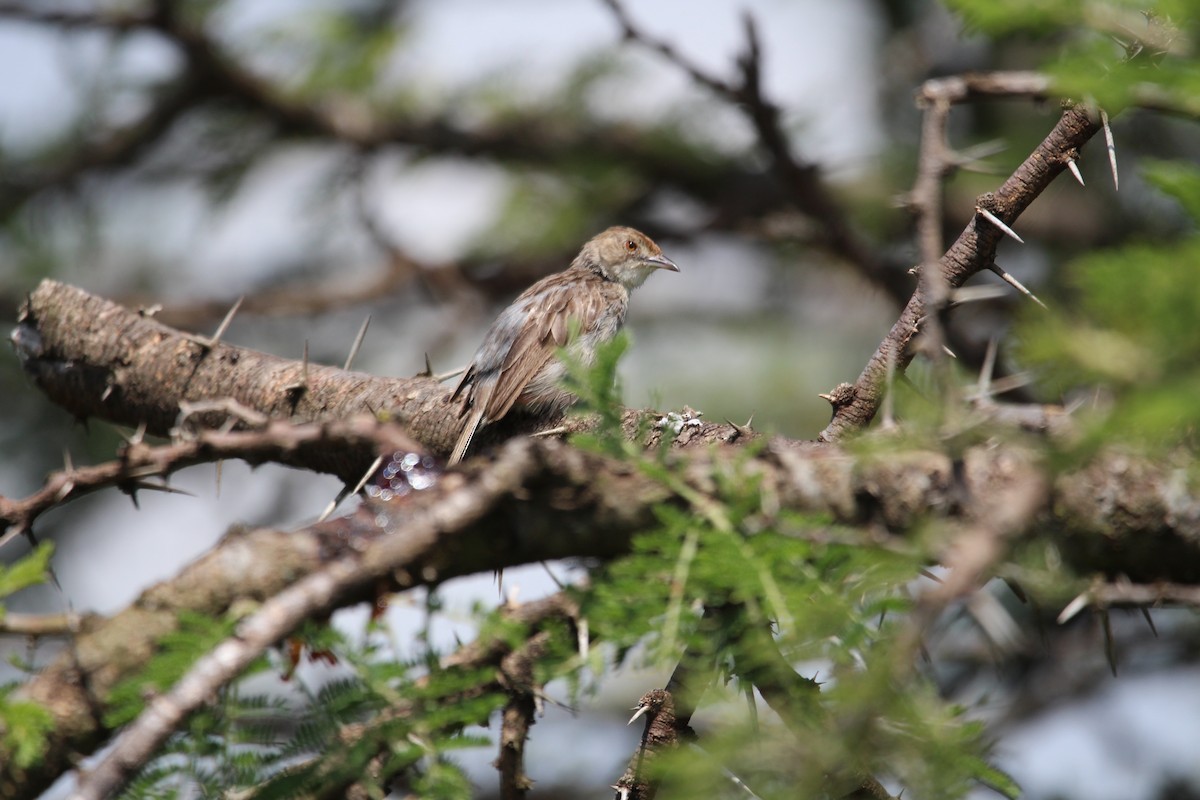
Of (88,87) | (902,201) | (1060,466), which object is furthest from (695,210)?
(1060,466)

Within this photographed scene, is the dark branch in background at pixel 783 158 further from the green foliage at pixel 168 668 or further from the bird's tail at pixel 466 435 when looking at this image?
the green foliage at pixel 168 668

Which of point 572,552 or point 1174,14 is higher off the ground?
point 1174,14

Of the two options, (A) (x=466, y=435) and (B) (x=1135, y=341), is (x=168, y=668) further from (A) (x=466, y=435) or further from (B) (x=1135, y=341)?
(A) (x=466, y=435)

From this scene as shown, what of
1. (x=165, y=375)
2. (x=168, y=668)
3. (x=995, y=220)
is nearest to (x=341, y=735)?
(x=168, y=668)

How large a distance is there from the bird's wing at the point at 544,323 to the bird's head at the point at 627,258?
30 cm

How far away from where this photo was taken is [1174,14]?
5.26ft

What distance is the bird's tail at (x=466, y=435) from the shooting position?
435cm

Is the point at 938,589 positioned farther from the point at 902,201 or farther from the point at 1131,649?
the point at 1131,649

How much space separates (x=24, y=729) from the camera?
193 cm

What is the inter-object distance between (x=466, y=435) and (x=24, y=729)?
2679 mm

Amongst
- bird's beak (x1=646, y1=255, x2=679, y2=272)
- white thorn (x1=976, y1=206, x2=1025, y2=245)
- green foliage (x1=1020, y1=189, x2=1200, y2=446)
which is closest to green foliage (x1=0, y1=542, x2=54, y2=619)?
green foliage (x1=1020, y1=189, x2=1200, y2=446)

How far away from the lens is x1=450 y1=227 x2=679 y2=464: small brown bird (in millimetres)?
5270

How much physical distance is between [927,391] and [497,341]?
4.47 meters

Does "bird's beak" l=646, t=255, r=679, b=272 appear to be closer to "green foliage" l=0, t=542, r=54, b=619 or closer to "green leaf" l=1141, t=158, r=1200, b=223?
"green foliage" l=0, t=542, r=54, b=619
